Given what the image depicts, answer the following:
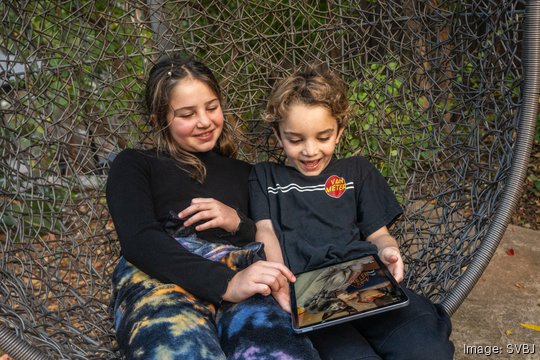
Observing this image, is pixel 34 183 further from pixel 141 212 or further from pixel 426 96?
pixel 426 96

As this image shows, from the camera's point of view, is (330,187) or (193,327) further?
(330,187)

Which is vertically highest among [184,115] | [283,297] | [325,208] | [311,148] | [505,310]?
[184,115]

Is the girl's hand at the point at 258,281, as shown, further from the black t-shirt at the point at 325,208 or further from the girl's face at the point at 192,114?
the girl's face at the point at 192,114

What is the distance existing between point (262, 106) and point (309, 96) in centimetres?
47

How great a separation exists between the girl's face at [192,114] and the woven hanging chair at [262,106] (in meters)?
0.39

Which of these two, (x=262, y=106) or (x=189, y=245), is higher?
(x=262, y=106)

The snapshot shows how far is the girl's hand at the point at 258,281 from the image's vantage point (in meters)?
1.37

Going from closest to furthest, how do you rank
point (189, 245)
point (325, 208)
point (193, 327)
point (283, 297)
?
point (193, 327)
point (283, 297)
point (189, 245)
point (325, 208)

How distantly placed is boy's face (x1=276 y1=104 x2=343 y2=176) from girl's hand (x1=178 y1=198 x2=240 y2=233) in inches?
10.2

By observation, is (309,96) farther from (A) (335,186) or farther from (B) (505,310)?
(B) (505,310)

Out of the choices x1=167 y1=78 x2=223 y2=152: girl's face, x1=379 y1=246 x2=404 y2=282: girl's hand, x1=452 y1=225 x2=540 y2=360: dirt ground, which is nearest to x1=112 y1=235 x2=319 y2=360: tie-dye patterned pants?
x1=379 y1=246 x2=404 y2=282: girl's hand

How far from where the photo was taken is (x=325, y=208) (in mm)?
1729

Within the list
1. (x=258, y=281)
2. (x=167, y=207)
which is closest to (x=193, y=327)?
(x=258, y=281)

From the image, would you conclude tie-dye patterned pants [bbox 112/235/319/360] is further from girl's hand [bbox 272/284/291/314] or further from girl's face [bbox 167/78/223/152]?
girl's face [bbox 167/78/223/152]
